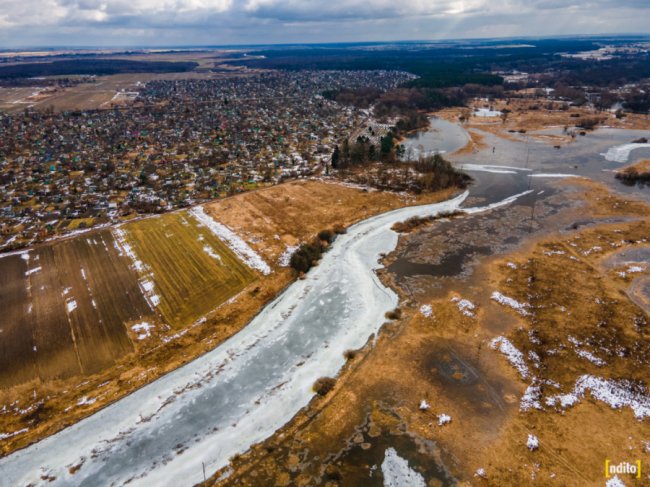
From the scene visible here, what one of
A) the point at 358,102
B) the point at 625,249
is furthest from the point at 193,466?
the point at 358,102

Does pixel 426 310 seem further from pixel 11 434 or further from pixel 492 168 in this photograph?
pixel 492 168

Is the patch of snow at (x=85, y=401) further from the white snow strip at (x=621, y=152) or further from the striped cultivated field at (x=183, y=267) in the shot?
the white snow strip at (x=621, y=152)

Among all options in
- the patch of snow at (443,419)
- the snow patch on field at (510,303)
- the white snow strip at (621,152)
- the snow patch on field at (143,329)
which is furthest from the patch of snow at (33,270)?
the white snow strip at (621,152)

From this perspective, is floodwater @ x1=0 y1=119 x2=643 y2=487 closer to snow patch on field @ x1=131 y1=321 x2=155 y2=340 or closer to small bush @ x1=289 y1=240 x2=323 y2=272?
small bush @ x1=289 y1=240 x2=323 y2=272

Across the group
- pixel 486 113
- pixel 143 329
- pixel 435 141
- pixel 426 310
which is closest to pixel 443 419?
pixel 426 310

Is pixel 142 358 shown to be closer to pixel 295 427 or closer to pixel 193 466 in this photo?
pixel 193 466

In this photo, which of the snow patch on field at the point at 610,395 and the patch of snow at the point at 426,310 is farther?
the patch of snow at the point at 426,310
